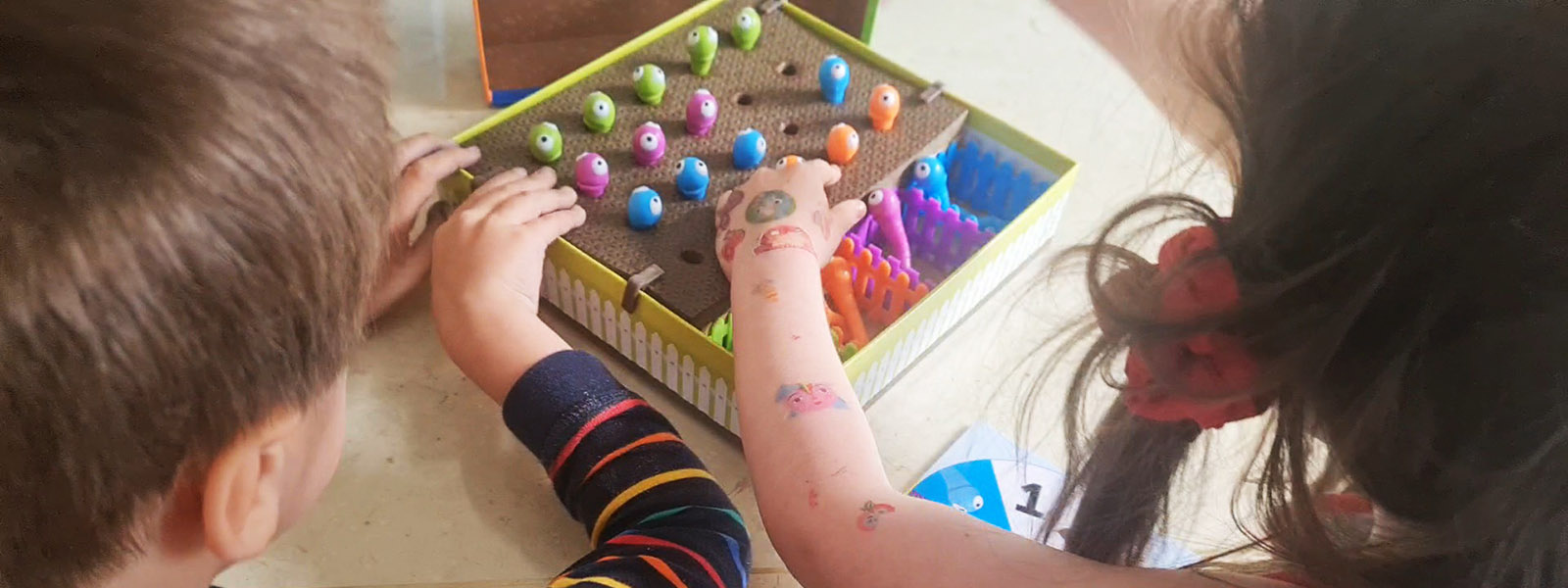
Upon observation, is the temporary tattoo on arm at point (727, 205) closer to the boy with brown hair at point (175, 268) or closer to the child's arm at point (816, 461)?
the child's arm at point (816, 461)

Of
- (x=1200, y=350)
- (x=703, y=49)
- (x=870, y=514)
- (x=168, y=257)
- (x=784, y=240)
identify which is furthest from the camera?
(x=703, y=49)

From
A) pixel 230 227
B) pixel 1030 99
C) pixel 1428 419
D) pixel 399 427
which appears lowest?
pixel 399 427

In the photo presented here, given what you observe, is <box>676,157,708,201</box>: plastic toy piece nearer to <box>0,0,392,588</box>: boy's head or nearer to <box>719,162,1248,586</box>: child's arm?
<box>719,162,1248,586</box>: child's arm

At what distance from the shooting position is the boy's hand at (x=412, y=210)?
2.02 feet

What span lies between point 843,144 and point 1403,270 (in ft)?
1.26

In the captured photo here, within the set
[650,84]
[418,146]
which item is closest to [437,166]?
[418,146]

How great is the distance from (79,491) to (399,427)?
26 cm

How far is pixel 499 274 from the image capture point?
586 mm

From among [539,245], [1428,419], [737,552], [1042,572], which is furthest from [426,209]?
[1428,419]

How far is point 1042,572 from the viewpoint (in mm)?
449

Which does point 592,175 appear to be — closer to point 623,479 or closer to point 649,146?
point 649,146

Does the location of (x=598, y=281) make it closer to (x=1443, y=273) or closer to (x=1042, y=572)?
(x=1042, y=572)

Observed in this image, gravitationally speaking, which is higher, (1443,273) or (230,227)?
(1443,273)

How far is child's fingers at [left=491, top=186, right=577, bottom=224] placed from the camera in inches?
23.6
